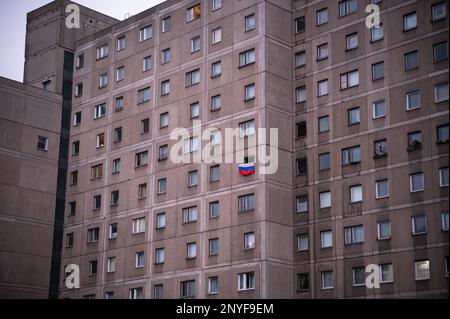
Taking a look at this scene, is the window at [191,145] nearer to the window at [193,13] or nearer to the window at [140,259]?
the window at [140,259]

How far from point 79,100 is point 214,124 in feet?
66.8

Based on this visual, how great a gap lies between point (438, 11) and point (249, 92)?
16646 millimetres

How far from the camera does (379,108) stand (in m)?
72.3

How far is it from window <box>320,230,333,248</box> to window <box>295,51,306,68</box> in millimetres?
14759

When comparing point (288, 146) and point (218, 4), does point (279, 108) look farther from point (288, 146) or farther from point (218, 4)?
point (218, 4)

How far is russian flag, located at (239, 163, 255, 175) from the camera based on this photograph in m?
74.7

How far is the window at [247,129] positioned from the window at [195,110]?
18.4 feet

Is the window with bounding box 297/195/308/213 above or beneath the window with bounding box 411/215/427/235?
above

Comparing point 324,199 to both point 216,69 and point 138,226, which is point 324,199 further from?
point 138,226

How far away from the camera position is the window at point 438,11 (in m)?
70.3

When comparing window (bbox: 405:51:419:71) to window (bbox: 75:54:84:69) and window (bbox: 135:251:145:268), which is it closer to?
window (bbox: 135:251:145:268)

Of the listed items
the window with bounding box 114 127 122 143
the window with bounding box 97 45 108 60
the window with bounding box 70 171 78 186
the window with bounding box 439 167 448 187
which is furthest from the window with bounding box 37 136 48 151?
the window with bounding box 439 167 448 187

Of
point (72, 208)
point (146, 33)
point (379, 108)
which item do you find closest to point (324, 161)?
point (379, 108)
